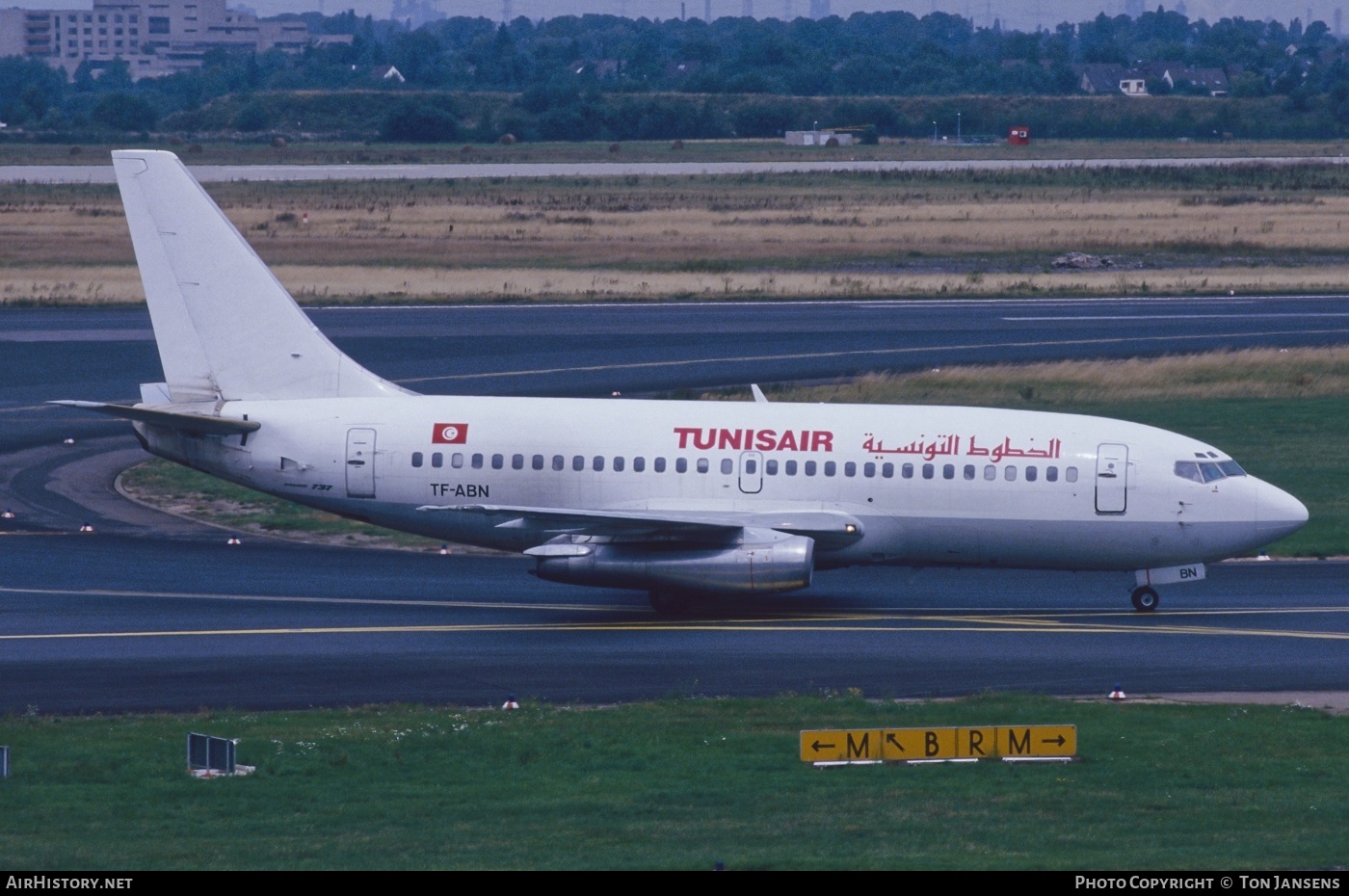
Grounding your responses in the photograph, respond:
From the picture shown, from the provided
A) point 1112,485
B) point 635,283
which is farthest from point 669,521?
point 635,283

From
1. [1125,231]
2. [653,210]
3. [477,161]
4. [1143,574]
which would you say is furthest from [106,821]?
[477,161]

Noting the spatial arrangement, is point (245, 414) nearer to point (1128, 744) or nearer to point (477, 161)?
point (1128, 744)

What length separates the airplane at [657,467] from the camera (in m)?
30.3

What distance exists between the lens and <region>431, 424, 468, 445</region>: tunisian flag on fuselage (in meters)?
31.7

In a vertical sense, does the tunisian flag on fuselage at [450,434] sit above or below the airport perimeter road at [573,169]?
below

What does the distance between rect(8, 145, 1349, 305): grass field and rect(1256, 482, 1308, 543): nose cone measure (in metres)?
47.4

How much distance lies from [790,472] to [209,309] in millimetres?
11817

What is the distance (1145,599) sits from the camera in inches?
1232

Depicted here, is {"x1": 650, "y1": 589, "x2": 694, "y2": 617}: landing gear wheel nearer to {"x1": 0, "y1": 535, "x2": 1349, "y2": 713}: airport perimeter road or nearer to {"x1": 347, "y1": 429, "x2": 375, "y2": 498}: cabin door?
{"x1": 0, "y1": 535, "x2": 1349, "y2": 713}: airport perimeter road

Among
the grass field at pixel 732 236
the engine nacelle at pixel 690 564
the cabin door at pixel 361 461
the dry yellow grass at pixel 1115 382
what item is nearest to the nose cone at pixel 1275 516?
the engine nacelle at pixel 690 564

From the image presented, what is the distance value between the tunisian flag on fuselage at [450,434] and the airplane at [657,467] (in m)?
0.04

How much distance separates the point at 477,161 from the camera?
166000 millimetres

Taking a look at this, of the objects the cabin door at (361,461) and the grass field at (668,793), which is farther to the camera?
the cabin door at (361,461)

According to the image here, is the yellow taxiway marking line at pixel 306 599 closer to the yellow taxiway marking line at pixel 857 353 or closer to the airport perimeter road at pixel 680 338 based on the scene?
the airport perimeter road at pixel 680 338
